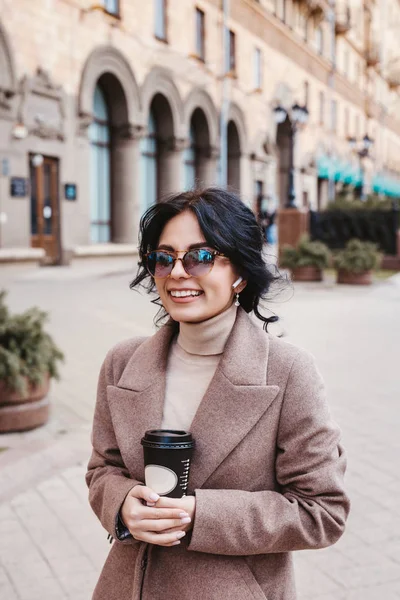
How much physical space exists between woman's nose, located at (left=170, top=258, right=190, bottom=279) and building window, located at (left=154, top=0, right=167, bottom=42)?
23461 millimetres

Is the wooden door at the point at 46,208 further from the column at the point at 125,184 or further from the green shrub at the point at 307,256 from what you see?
the green shrub at the point at 307,256

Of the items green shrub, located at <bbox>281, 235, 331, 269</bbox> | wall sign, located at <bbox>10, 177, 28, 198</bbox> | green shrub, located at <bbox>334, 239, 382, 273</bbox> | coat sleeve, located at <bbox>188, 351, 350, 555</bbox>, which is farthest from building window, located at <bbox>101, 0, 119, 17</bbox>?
coat sleeve, located at <bbox>188, 351, 350, 555</bbox>

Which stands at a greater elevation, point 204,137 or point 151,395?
point 204,137

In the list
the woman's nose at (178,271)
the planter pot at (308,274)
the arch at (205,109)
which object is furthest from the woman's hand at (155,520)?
the arch at (205,109)

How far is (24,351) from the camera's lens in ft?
18.2

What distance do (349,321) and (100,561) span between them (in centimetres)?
856

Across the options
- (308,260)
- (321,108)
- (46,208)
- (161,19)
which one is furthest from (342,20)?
(46,208)

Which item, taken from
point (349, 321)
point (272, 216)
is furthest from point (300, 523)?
point (272, 216)

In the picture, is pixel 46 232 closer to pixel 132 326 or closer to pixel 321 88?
pixel 132 326

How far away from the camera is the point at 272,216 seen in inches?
980

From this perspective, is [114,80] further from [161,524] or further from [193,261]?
[161,524]

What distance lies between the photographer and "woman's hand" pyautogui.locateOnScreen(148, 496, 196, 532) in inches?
64.2

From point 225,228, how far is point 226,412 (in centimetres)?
48

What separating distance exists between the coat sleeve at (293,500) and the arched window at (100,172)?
20.9m
